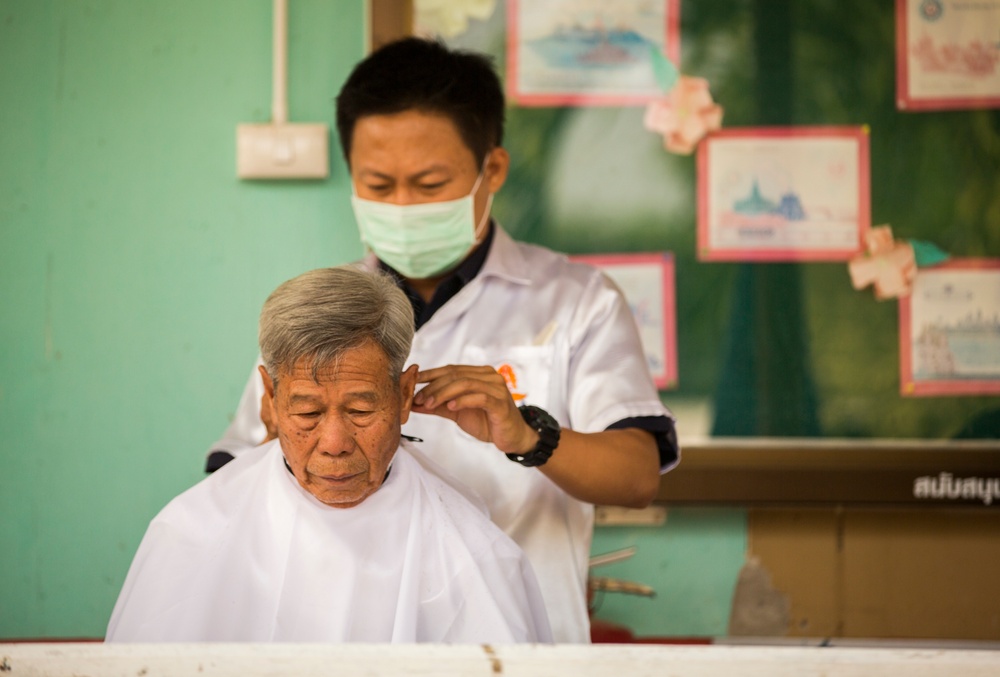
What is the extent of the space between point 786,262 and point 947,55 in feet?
2.38

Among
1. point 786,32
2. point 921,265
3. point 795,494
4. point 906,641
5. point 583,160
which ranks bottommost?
point 906,641

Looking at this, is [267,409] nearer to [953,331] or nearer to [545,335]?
[545,335]

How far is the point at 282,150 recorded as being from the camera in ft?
9.51

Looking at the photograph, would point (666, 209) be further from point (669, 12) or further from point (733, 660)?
point (733, 660)

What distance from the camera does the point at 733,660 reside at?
96 centimetres

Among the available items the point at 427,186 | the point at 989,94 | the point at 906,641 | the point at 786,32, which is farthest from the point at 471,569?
the point at 989,94


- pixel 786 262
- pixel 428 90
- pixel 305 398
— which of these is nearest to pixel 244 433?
pixel 305 398

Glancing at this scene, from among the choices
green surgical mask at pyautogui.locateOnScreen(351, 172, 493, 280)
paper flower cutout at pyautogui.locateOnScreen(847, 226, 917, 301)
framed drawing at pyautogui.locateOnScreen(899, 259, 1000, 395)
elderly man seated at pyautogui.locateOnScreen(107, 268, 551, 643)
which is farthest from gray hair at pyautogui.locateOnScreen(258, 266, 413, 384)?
framed drawing at pyautogui.locateOnScreen(899, 259, 1000, 395)

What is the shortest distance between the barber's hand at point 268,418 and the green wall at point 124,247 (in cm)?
110

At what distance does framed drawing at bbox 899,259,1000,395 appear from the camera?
2934 mm

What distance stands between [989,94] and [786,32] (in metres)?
0.59

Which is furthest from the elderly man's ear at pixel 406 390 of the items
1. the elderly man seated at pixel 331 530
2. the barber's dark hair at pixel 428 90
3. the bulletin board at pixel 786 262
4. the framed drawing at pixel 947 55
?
the framed drawing at pixel 947 55

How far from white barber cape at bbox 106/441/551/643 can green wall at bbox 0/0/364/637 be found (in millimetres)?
1282

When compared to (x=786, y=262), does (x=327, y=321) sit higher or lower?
lower
